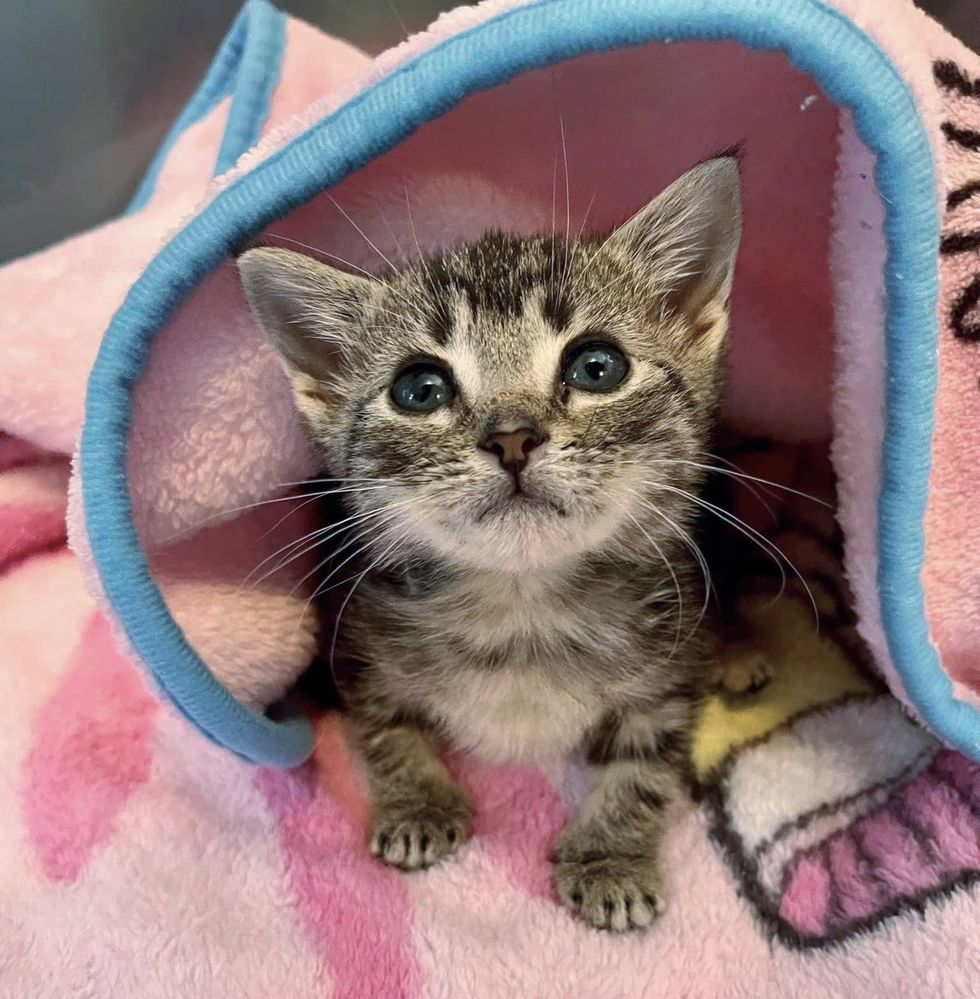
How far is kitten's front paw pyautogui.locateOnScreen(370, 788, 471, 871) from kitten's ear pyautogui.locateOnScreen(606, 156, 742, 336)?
57cm

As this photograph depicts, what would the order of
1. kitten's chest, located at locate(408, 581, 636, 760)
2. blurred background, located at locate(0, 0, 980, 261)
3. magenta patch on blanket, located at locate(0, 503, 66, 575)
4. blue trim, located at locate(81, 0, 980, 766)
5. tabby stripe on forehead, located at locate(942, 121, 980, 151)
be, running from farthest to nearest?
1. blurred background, located at locate(0, 0, 980, 261)
2. magenta patch on blanket, located at locate(0, 503, 66, 575)
3. kitten's chest, located at locate(408, 581, 636, 760)
4. tabby stripe on forehead, located at locate(942, 121, 980, 151)
5. blue trim, located at locate(81, 0, 980, 766)

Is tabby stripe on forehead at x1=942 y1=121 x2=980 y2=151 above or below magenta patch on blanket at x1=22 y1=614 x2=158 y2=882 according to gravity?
above

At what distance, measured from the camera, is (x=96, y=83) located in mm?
1528

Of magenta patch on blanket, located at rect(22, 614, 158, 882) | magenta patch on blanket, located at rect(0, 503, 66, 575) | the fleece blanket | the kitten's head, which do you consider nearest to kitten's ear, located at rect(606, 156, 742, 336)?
the kitten's head

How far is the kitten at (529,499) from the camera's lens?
0.79 m

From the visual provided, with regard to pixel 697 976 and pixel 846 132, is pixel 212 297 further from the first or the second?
pixel 697 976

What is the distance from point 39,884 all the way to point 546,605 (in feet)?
1.89

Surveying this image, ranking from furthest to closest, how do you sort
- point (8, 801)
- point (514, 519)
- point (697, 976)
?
1. point (8, 801)
2. point (697, 976)
3. point (514, 519)

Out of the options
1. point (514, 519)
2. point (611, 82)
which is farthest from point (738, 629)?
point (611, 82)

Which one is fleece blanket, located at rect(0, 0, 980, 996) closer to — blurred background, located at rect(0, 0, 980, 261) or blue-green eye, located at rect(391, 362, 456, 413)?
blue-green eye, located at rect(391, 362, 456, 413)

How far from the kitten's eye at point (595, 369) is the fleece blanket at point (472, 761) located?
22cm

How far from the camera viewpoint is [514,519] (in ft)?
2.49

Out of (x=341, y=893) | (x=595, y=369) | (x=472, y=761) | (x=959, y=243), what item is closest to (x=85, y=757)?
(x=341, y=893)

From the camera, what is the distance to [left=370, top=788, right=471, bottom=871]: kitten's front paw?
3.18 ft
